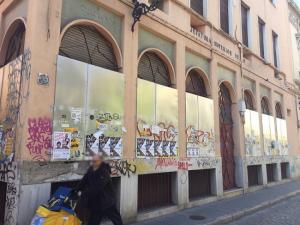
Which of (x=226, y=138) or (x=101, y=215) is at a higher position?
(x=226, y=138)

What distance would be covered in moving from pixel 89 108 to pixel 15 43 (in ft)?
7.88

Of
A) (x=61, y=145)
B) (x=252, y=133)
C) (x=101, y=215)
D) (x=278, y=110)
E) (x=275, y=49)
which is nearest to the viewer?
(x=101, y=215)

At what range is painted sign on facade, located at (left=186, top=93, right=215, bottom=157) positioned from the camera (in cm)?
962

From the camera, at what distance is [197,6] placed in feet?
36.7

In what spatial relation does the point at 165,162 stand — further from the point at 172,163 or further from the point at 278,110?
the point at 278,110

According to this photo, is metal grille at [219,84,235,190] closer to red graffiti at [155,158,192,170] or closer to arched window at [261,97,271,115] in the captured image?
red graffiti at [155,158,192,170]

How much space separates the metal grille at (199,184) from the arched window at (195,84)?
8.82 ft

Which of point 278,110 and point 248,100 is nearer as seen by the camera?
point 248,100

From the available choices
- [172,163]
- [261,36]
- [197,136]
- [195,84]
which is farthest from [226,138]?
[261,36]

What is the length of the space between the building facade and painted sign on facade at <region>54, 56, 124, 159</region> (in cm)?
2

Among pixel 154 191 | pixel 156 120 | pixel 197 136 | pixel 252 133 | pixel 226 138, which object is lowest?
pixel 154 191

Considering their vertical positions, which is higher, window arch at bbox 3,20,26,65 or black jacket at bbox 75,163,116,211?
window arch at bbox 3,20,26,65

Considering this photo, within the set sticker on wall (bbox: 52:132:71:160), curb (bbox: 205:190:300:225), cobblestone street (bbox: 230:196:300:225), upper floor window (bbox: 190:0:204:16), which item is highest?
upper floor window (bbox: 190:0:204:16)

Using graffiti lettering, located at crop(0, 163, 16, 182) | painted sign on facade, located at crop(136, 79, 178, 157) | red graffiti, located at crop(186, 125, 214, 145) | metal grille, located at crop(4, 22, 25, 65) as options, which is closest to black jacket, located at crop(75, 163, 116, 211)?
graffiti lettering, located at crop(0, 163, 16, 182)
